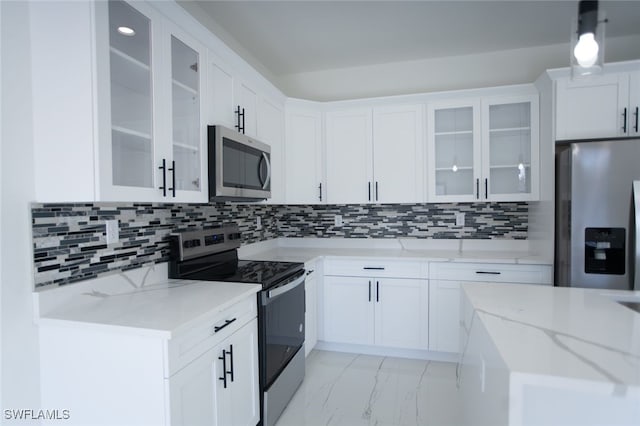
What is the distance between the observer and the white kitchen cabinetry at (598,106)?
2436mm

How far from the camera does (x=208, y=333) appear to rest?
4.84 feet

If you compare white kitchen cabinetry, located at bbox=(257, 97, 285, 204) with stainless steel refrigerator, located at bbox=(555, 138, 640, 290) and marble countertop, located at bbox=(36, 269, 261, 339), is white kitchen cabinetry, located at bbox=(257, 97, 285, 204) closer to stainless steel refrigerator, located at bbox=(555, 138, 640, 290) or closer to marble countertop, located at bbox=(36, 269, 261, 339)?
marble countertop, located at bbox=(36, 269, 261, 339)

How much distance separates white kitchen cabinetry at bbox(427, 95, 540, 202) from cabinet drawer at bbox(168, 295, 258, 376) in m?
2.00

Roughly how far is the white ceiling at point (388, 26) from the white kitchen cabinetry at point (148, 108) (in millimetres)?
824

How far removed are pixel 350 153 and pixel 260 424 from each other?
89.0 inches

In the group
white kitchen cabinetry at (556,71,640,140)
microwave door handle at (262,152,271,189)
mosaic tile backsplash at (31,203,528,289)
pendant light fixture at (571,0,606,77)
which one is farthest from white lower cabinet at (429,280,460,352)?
pendant light fixture at (571,0,606,77)

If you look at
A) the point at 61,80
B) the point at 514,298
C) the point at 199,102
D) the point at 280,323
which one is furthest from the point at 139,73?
the point at 514,298

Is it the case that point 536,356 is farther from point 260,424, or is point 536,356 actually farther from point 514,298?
point 260,424

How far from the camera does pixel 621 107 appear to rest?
2.45 m

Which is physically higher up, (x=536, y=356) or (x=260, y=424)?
(x=536, y=356)

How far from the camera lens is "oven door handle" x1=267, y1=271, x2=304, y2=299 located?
1983 mm

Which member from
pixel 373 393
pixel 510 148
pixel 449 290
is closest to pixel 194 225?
pixel 373 393

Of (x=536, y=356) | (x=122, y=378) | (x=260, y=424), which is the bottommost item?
(x=260, y=424)

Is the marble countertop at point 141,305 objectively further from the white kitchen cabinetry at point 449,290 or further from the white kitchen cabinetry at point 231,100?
the white kitchen cabinetry at point 449,290
